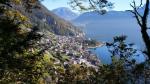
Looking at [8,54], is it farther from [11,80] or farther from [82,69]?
[82,69]

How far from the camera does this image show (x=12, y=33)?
43.5 feet

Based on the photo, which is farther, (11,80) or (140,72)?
(140,72)

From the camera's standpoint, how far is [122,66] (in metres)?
37.5

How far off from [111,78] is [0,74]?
23254 millimetres

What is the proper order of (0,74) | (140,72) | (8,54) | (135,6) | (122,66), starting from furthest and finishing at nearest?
(122,66) → (140,72) → (0,74) → (8,54) → (135,6)

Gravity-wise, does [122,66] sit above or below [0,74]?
below

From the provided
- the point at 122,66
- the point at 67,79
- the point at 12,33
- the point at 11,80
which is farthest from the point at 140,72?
the point at 12,33

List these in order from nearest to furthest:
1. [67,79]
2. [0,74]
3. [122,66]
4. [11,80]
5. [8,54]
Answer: [8,54] < [0,74] < [11,80] < [122,66] < [67,79]

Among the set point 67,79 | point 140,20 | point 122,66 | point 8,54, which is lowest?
point 67,79

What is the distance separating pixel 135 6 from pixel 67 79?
30974 millimetres

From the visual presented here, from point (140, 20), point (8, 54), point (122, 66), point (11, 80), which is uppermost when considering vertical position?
point (140, 20)

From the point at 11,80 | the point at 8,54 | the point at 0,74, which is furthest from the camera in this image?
the point at 11,80

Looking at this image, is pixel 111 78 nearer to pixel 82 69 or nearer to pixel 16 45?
pixel 82 69

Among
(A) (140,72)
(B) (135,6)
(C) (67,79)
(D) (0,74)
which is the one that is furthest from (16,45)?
(C) (67,79)
